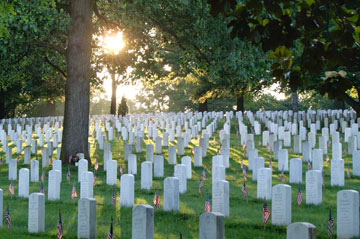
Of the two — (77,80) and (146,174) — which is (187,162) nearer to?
(146,174)

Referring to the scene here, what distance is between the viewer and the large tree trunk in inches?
609

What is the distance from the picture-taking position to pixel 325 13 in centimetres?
484

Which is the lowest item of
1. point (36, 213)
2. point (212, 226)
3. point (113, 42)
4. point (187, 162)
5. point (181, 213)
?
point (181, 213)

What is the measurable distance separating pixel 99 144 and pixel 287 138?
6936 millimetres

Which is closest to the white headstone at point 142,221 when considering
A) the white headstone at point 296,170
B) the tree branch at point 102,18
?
the white headstone at point 296,170

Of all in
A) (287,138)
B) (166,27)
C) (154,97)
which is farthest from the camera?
(154,97)

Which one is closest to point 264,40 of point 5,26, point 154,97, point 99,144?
point 5,26

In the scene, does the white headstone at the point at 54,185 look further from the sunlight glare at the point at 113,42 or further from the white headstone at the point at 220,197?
the sunlight glare at the point at 113,42

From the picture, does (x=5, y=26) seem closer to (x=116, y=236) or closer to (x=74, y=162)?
(x=74, y=162)

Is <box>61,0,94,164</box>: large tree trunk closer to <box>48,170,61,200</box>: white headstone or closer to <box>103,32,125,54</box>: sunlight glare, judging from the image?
<box>103,32,125,54</box>: sunlight glare

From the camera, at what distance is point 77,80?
15.5 meters

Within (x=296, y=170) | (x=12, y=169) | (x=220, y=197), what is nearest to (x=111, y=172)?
(x=12, y=169)

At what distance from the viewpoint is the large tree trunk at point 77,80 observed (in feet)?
50.7

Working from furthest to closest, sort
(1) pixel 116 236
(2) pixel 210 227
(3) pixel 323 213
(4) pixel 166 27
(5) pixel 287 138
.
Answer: (5) pixel 287 138, (4) pixel 166 27, (3) pixel 323 213, (1) pixel 116 236, (2) pixel 210 227
